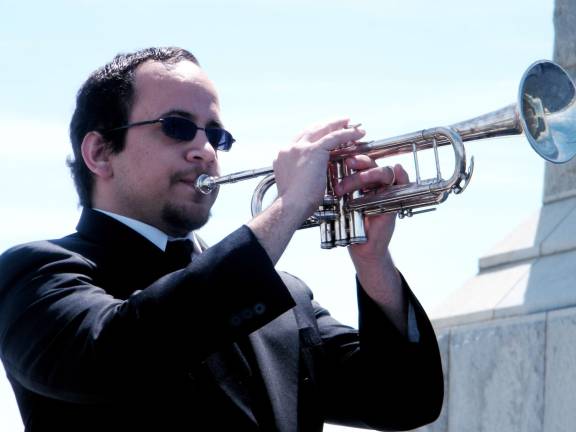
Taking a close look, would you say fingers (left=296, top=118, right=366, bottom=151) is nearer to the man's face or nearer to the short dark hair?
the man's face

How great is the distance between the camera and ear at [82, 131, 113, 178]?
4.80 meters

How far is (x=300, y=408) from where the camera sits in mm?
4348

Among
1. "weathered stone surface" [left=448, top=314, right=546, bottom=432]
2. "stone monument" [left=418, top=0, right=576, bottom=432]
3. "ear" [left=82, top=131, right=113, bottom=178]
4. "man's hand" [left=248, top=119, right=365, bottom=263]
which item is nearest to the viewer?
"man's hand" [left=248, top=119, right=365, bottom=263]

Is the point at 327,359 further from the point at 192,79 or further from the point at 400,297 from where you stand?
the point at 192,79

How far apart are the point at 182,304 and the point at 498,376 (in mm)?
4501

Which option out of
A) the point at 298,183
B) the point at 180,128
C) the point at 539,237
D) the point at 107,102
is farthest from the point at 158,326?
the point at 539,237

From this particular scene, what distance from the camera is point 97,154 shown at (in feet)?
15.9

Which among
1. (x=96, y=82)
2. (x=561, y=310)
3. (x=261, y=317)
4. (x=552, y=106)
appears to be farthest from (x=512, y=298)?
(x=261, y=317)

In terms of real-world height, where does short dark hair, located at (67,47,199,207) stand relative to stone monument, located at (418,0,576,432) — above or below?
above

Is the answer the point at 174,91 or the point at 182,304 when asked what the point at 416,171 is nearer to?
the point at 174,91

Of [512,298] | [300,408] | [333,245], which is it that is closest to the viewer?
[300,408]

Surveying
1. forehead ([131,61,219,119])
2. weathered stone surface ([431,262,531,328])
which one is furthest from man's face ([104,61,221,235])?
weathered stone surface ([431,262,531,328])

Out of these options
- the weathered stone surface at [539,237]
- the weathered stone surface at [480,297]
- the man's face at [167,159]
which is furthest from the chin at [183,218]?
the weathered stone surface at [539,237]

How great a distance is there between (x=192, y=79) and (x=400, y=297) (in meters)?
1.08
